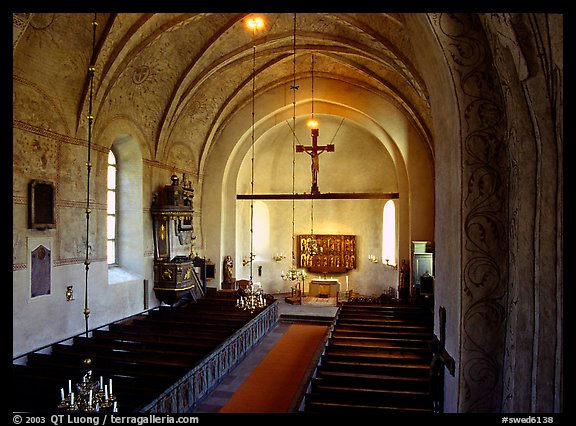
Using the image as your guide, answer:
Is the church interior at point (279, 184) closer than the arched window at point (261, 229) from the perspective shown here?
Yes

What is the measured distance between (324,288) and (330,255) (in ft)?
7.65

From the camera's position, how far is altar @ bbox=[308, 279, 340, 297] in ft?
74.9

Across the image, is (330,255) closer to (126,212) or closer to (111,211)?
(126,212)

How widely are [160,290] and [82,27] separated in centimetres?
923

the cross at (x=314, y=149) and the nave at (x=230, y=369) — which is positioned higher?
the cross at (x=314, y=149)

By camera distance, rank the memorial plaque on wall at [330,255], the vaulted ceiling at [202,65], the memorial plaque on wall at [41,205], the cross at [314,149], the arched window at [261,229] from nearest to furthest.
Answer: the memorial plaque on wall at [41,205]
the vaulted ceiling at [202,65]
the cross at [314,149]
the memorial plaque on wall at [330,255]
the arched window at [261,229]

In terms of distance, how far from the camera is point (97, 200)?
12.8 m

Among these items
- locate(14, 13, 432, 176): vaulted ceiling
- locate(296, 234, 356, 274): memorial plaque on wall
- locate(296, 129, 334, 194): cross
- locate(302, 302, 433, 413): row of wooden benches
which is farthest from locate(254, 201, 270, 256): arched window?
Result: locate(302, 302, 433, 413): row of wooden benches

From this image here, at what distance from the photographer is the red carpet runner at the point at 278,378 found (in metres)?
9.34

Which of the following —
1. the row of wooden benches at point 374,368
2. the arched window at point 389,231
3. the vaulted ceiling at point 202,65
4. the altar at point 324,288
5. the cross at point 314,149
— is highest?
the vaulted ceiling at point 202,65

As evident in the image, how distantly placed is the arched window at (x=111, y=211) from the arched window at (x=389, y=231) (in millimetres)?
14522

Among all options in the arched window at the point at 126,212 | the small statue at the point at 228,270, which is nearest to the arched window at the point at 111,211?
the arched window at the point at 126,212

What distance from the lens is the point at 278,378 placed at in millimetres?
11242

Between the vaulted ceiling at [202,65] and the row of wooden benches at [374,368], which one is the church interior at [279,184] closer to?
the vaulted ceiling at [202,65]
